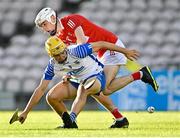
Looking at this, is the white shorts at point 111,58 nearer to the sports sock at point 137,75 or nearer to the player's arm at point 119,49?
the sports sock at point 137,75

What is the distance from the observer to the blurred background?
1855 centimetres

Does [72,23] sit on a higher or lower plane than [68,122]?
higher

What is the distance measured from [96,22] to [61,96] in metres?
11.9

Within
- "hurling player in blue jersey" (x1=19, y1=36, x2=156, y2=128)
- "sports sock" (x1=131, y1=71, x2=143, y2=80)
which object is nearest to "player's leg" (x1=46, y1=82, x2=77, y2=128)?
"hurling player in blue jersey" (x1=19, y1=36, x2=156, y2=128)

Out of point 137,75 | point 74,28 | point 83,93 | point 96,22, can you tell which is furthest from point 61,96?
point 96,22

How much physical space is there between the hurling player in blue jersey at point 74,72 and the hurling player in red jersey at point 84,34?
230mm

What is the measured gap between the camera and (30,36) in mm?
20953

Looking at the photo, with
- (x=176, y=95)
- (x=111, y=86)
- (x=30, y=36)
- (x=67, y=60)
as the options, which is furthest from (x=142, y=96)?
(x=67, y=60)

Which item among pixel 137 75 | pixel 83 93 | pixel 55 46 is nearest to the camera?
pixel 55 46

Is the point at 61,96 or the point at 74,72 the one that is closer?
the point at 74,72

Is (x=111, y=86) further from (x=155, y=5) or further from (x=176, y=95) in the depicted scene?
(x=155, y=5)

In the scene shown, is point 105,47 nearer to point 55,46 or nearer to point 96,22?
point 55,46

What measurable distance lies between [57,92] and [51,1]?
12.7 metres

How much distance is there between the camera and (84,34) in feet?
30.5
